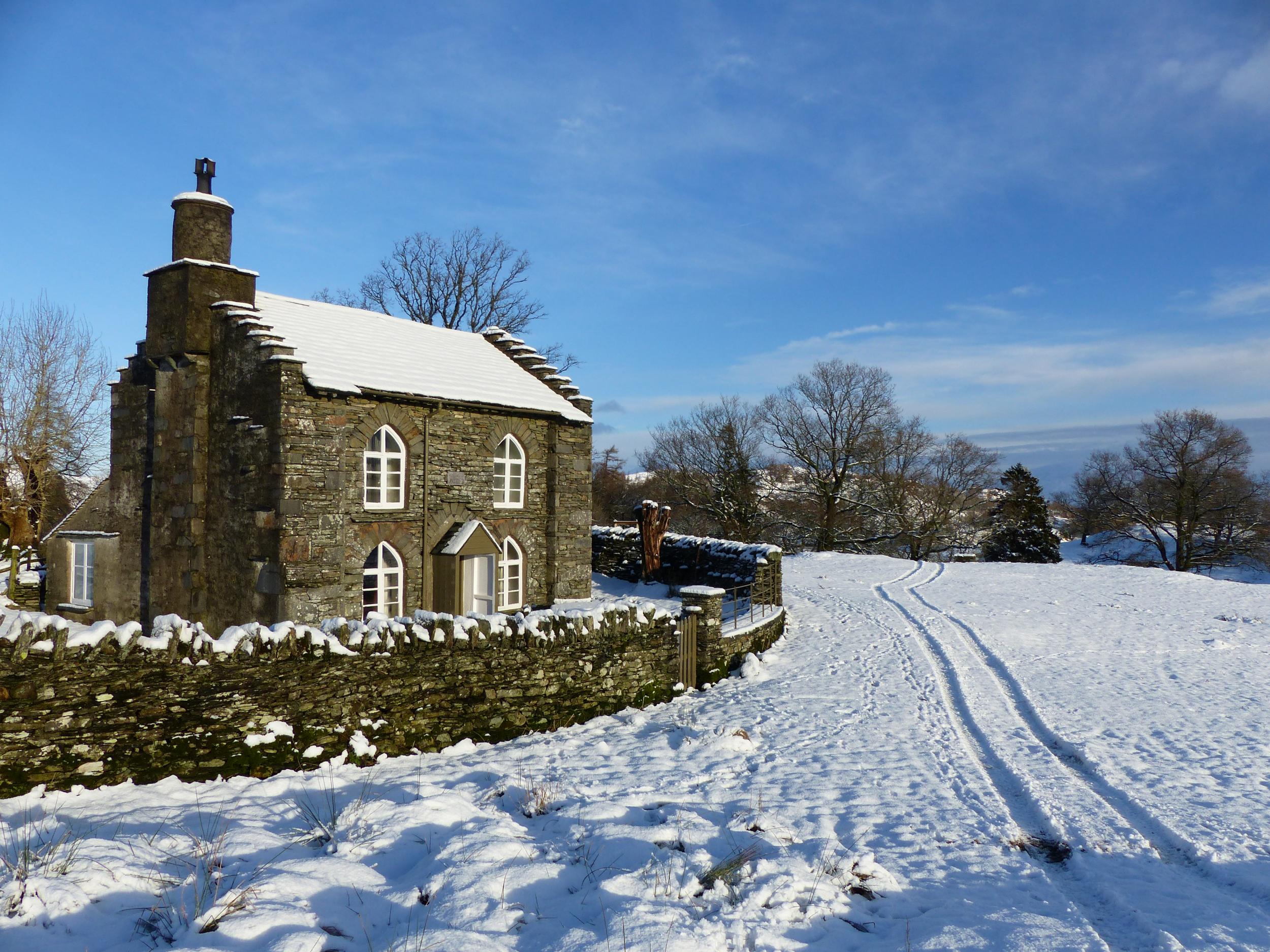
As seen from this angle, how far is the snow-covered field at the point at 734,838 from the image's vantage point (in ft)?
14.1

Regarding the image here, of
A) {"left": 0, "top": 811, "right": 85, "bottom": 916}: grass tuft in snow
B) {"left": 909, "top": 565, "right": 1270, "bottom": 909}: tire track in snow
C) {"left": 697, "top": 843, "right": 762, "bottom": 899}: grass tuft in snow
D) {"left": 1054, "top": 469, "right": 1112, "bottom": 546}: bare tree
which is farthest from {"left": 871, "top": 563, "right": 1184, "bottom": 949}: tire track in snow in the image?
{"left": 1054, "top": 469, "right": 1112, "bottom": 546}: bare tree

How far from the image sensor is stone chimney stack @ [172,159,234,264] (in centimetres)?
1570

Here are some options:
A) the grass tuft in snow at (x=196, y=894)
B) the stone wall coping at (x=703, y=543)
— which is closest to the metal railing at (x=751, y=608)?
the stone wall coping at (x=703, y=543)

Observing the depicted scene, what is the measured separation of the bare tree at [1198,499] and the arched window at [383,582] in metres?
39.6

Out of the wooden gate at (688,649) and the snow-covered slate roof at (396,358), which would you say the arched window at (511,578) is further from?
the wooden gate at (688,649)

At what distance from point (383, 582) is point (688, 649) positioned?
781 centimetres

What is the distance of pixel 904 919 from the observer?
15.9 ft

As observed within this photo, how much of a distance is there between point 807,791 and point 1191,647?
42.6ft

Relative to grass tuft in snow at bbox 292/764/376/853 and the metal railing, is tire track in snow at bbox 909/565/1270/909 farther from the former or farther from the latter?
grass tuft in snow at bbox 292/764/376/853

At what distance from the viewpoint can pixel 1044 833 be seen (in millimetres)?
6508

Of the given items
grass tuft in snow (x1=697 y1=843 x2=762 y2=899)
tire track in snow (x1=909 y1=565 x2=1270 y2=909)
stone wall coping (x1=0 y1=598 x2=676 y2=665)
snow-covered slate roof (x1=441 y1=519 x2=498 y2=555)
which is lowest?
tire track in snow (x1=909 y1=565 x2=1270 y2=909)

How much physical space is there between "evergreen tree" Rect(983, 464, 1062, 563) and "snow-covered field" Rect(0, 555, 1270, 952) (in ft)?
101

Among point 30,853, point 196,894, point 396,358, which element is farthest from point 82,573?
point 196,894

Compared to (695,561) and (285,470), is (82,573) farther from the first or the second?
(695,561)
